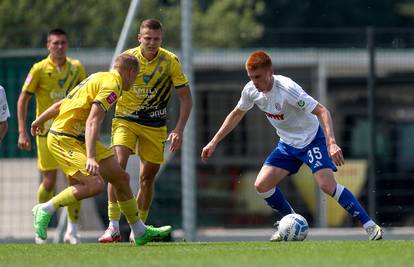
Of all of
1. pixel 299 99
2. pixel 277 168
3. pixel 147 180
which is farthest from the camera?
pixel 147 180

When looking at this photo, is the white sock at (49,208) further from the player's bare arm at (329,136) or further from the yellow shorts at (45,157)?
the player's bare arm at (329,136)

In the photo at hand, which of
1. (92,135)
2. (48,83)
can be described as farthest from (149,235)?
(48,83)

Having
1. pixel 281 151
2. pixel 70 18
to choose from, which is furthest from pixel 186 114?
pixel 70 18

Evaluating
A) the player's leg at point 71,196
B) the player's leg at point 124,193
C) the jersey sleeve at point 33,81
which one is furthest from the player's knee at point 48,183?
the player's leg at point 124,193

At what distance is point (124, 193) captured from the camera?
12445 millimetres

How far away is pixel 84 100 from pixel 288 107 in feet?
6.74

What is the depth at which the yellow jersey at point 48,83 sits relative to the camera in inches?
610

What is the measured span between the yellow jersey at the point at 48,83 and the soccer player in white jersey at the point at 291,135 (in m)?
2.88

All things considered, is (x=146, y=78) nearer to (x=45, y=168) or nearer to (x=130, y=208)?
(x=130, y=208)

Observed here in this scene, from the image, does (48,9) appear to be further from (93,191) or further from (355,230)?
(93,191)

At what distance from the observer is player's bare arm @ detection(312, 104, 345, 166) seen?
12.3 m

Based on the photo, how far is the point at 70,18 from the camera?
72.4 feet

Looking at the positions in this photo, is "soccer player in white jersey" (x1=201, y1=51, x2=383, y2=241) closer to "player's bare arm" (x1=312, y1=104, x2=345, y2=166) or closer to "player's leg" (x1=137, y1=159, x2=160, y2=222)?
"player's bare arm" (x1=312, y1=104, x2=345, y2=166)

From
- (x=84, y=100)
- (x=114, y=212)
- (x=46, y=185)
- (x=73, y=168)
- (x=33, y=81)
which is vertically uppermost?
(x=33, y=81)
